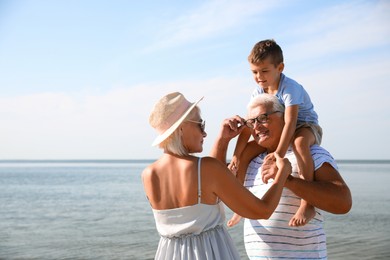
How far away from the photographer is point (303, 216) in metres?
3.35

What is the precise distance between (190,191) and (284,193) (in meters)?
0.87

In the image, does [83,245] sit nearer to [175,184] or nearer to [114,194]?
[175,184]

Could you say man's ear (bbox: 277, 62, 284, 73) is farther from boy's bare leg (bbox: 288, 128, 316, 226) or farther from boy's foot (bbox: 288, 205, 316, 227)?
boy's foot (bbox: 288, 205, 316, 227)

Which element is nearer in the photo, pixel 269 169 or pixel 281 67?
pixel 269 169

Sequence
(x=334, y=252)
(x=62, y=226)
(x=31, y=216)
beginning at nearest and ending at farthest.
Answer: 1. (x=334, y=252)
2. (x=62, y=226)
3. (x=31, y=216)

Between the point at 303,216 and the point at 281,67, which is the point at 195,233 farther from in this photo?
the point at 281,67

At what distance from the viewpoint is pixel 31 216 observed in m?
21.8

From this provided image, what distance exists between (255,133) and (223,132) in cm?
23

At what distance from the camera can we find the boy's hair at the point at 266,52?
4.14m

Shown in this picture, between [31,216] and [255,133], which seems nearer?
[255,133]

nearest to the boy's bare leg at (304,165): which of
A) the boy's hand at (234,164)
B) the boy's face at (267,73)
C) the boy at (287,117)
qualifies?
the boy at (287,117)

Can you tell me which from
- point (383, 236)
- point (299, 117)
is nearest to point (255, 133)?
point (299, 117)

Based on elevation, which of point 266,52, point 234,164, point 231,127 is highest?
point 266,52

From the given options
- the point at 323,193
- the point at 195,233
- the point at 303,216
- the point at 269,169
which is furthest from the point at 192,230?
the point at 323,193
